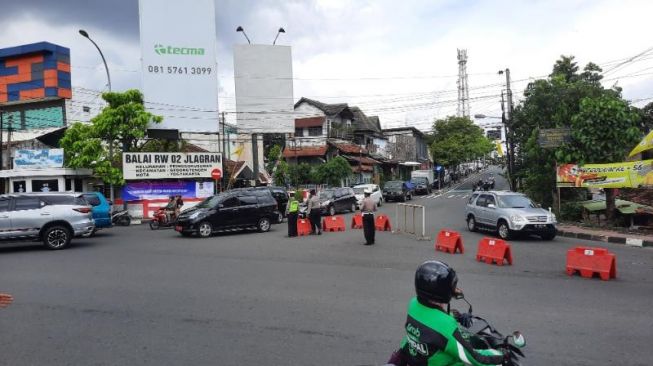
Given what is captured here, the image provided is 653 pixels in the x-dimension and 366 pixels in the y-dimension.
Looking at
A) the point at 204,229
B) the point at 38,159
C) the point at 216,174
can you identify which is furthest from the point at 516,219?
the point at 38,159

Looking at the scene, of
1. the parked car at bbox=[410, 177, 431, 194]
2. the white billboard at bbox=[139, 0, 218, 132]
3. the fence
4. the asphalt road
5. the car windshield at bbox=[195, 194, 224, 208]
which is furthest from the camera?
the parked car at bbox=[410, 177, 431, 194]

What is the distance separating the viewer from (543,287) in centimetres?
842

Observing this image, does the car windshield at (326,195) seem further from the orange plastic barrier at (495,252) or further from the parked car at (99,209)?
the orange plastic barrier at (495,252)

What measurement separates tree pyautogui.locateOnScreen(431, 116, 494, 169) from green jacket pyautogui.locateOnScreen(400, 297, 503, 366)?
63953 mm

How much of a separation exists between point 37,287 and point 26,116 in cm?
4235

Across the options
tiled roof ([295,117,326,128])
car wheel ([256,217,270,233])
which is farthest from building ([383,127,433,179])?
car wheel ([256,217,270,233])

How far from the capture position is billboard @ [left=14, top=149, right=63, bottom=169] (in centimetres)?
2597

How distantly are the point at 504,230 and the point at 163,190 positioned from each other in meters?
20.1

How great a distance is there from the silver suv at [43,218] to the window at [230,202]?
189 inches

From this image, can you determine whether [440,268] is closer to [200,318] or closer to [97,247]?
[200,318]

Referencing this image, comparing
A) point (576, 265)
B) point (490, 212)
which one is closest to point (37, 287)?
point (576, 265)

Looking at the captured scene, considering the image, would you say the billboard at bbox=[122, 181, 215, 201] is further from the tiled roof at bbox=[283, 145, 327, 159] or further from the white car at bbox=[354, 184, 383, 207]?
the tiled roof at bbox=[283, 145, 327, 159]

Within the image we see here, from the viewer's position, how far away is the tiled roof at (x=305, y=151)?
4403 centimetres

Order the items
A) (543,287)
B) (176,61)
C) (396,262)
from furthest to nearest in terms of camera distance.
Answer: (176,61) < (396,262) < (543,287)
